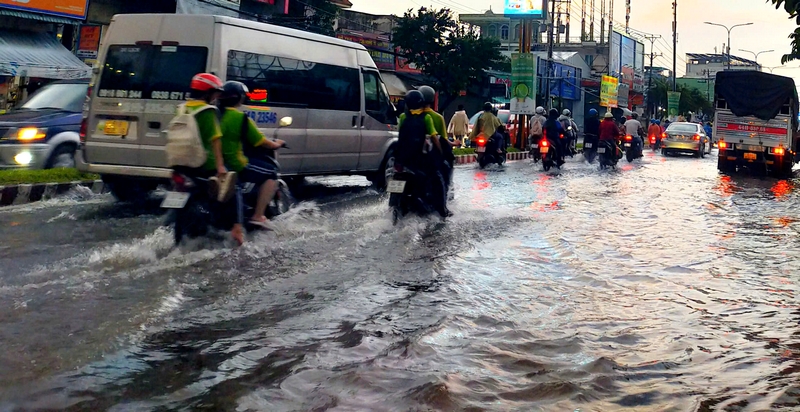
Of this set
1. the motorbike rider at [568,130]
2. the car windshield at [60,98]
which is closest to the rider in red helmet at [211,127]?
the car windshield at [60,98]

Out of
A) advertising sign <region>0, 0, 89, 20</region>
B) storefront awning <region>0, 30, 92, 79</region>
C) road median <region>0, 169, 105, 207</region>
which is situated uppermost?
advertising sign <region>0, 0, 89, 20</region>

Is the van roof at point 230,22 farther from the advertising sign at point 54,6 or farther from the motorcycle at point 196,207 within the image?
the advertising sign at point 54,6

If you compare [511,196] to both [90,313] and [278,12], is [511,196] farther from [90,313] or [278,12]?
[278,12]

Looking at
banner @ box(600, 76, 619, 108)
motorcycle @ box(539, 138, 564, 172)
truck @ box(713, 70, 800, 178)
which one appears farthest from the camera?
banner @ box(600, 76, 619, 108)

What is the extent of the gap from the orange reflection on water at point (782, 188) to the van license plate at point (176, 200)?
1144 centimetres

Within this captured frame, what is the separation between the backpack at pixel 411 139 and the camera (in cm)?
890

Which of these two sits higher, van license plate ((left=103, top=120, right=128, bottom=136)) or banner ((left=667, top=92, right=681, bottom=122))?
banner ((left=667, top=92, right=681, bottom=122))

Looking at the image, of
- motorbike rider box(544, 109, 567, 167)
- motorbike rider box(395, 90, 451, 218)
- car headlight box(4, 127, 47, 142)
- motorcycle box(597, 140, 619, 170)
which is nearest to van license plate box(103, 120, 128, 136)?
car headlight box(4, 127, 47, 142)

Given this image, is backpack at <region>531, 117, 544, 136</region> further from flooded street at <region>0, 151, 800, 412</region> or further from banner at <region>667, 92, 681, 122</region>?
banner at <region>667, 92, 681, 122</region>

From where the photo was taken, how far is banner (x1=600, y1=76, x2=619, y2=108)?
185 ft

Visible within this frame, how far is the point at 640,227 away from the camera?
377 inches

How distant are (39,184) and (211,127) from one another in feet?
14.9

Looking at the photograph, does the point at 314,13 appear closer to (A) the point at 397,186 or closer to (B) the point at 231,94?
(A) the point at 397,186

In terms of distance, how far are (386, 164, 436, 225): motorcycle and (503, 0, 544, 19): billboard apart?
86.1 ft
